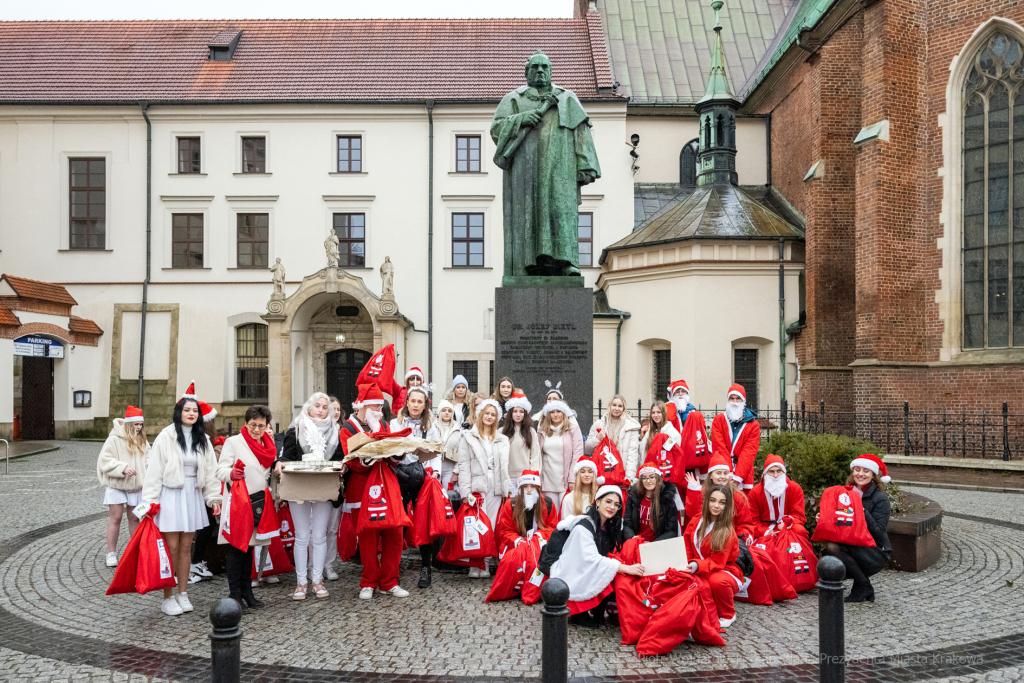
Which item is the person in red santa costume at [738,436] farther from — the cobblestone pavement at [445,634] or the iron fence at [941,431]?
the iron fence at [941,431]

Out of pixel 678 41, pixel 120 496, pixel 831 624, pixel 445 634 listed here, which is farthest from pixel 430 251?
pixel 831 624

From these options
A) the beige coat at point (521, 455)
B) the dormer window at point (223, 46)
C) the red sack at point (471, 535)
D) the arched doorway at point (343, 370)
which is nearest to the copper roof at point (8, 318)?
the arched doorway at point (343, 370)

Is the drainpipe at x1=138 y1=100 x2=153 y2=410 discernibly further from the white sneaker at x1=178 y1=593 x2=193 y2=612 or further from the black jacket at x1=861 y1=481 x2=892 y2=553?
the black jacket at x1=861 y1=481 x2=892 y2=553

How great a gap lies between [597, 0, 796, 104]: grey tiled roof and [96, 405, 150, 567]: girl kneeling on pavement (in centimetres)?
2527

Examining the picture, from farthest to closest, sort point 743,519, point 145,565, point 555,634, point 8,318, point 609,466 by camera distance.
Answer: point 8,318 → point 609,466 → point 743,519 → point 145,565 → point 555,634

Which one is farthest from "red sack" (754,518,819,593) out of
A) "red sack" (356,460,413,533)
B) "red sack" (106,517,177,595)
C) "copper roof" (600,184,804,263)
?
"copper roof" (600,184,804,263)

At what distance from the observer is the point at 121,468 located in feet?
24.7

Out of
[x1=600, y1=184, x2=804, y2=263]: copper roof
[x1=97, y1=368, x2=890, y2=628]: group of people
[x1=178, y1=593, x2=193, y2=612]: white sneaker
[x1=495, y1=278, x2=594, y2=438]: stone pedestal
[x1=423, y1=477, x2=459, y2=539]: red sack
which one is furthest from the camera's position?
[x1=600, y1=184, x2=804, y2=263]: copper roof

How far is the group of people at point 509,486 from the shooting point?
579cm

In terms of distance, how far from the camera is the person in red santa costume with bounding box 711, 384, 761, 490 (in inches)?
286

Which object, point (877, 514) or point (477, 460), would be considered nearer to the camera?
point (877, 514)

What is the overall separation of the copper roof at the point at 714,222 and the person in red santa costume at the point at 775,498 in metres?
16.2

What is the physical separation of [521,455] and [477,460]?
0.45 metres

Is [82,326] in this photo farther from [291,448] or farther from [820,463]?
[820,463]
